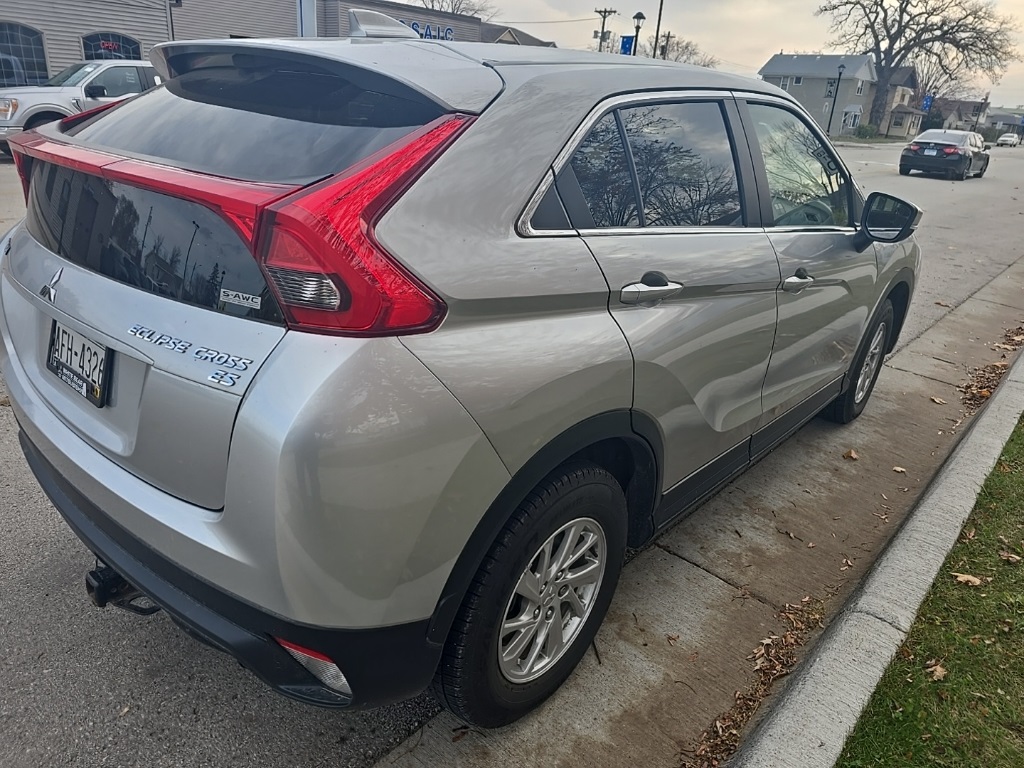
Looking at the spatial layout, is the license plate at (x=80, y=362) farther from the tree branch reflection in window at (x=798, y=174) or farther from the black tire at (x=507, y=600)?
the tree branch reflection in window at (x=798, y=174)

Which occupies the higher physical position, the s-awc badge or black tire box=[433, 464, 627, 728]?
the s-awc badge

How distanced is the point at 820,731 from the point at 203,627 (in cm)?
178

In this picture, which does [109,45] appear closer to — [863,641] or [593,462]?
[593,462]

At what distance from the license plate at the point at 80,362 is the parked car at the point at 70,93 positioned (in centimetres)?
1272

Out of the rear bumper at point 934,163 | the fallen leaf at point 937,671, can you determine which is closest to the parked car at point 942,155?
the rear bumper at point 934,163

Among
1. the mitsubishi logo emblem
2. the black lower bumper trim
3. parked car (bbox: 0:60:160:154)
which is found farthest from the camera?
parked car (bbox: 0:60:160:154)

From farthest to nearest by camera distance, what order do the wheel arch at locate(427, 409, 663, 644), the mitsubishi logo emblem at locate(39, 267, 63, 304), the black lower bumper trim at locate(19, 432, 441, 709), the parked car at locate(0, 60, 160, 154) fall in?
1. the parked car at locate(0, 60, 160, 154)
2. the mitsubishi logo emblem at locate(39, 267, 63, 304)
3. the wheel arch at locate(427, 409, 663, 644)
4. the black lower bumper trim at locate(19, 432, 441, 709)

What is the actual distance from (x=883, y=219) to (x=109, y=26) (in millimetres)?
29870

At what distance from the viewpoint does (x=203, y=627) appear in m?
1.74

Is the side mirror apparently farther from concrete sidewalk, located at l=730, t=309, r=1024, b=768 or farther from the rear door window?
the rear door window

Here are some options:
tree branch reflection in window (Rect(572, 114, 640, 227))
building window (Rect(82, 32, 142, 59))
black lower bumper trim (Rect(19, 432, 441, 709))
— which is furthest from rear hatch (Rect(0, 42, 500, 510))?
building window (Rect(82, 32, 142, 59))

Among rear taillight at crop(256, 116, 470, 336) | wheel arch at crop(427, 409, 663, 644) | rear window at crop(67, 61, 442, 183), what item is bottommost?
wheel arch at crop(427, 409, 663, 644)

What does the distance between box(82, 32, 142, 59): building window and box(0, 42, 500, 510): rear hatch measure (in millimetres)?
29376

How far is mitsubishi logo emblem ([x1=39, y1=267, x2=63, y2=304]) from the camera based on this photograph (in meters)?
2.02
